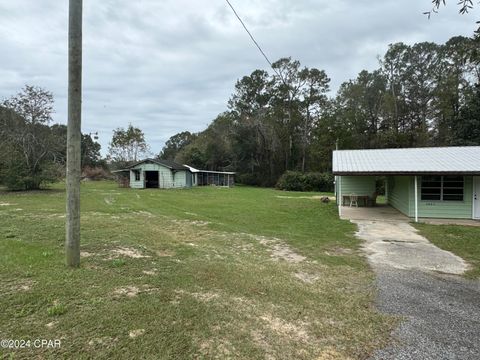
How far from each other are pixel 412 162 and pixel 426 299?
32.4 feet

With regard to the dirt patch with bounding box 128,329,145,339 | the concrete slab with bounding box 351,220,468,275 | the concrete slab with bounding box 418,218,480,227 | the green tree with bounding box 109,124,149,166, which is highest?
the green tree with bounding box 109,124,149,166

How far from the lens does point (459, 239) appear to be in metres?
8.04

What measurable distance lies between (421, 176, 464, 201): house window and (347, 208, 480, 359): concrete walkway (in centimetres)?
524

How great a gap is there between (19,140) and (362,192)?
21.2 meters

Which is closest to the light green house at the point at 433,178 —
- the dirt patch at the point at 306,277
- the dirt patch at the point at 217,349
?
the dirt patch at the point at 306,277

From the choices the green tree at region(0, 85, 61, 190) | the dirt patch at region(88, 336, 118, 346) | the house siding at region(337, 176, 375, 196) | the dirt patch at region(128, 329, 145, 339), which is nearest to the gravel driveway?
the dirt patch at region(128, 329, 145, 339)

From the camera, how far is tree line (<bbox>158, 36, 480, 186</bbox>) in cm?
3247

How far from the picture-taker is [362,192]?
17.4 m

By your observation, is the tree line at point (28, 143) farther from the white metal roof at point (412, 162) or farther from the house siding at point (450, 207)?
the house siding at point (450, 207)

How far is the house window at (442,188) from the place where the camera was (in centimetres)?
1152

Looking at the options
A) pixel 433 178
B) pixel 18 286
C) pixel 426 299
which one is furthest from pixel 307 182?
pixel 18 286

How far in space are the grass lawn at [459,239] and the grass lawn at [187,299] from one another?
2.13 meters

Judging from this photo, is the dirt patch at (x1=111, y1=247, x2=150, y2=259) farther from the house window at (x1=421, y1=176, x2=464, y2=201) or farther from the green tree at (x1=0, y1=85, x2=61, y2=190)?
the green tree at (x1=0, y1=85, x2=61, y2=190)

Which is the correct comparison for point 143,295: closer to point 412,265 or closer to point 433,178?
point 412,265
